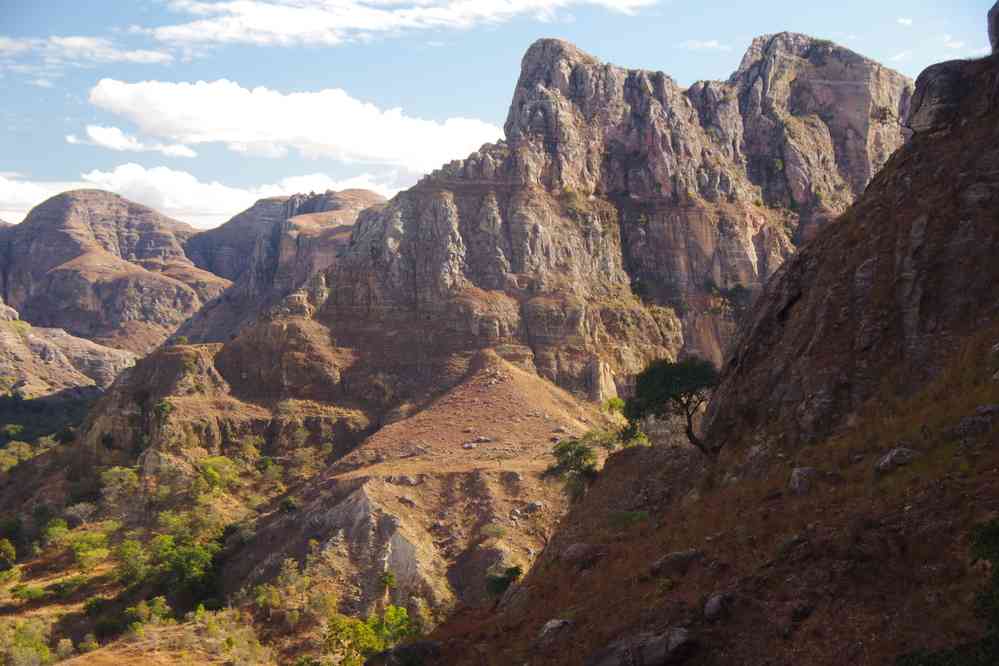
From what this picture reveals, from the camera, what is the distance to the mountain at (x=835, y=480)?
18.0 m

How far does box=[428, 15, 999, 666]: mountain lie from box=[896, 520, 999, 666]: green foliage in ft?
Answer: 0.24

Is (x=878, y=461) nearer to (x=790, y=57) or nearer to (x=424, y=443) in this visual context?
(x=424, y=443)

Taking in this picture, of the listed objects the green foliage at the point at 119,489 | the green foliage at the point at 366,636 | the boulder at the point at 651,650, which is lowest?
the green foliage at the point at 366,636

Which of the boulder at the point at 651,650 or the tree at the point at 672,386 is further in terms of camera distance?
the tree at the point at 672,386

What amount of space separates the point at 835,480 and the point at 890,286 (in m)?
9.14

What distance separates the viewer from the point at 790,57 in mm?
124000

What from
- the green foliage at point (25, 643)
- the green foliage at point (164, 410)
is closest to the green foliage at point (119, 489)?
the green foliage at point (164, 410)

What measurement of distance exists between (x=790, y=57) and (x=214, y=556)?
103 m

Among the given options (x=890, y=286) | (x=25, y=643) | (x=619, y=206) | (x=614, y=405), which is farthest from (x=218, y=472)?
(x=890, y=286)

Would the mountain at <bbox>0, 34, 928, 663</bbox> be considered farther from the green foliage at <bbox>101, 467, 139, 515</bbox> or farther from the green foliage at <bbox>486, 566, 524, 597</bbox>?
the green foliage at <bbox>486, 566, 524, 597</bbox>

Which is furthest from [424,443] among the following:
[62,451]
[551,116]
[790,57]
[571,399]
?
[790,57]

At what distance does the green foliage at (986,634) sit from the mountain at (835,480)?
72mm

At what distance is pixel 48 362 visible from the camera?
144 metres

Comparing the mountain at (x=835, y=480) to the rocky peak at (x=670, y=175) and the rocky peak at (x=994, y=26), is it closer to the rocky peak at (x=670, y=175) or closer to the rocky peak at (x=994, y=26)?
the rocky peak at (x=994, y=26)
